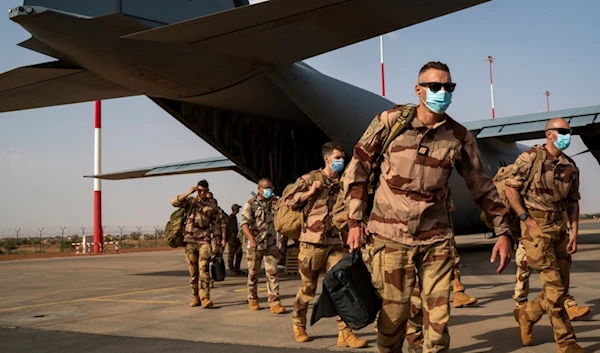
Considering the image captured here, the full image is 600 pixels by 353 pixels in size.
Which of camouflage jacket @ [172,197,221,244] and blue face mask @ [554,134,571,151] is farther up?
blue face mask @ [554,134,571,151]

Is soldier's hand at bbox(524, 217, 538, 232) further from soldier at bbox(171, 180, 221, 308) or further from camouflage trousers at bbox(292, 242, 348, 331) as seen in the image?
soldier at bbox(171, 180, 221, 308)

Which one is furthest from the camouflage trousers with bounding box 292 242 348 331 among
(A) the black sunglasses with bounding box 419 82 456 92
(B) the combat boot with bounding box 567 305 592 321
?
(B) the combat boot with bounding box 567 305 592 321

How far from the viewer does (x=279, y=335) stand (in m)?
5.74

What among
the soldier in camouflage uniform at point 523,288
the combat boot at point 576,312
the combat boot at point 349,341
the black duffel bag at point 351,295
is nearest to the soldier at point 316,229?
the combat boot at point 349,341

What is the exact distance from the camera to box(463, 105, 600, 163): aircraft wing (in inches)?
540

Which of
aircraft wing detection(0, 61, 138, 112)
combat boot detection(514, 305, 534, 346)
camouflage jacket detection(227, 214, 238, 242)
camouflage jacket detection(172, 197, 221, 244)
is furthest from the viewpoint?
camouflage jacket detection(227, 214, 238, 242)

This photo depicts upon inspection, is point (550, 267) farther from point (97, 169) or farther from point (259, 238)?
point (97, 169)

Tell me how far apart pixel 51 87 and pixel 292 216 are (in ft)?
18.2

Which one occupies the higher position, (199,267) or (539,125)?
(539,125)

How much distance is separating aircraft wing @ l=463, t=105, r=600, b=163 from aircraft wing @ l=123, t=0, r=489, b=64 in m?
8.05

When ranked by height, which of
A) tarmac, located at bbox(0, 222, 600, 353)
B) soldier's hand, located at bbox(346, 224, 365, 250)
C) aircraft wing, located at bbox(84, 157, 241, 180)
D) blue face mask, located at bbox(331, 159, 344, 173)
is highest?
aircraft wing, located at bbox(84, 157, 241, 180)

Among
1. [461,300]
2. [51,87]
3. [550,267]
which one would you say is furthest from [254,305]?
[51,87]

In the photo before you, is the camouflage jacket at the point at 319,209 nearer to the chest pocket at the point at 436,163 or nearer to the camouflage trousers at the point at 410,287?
the camouflage trousers at the point at 410,287

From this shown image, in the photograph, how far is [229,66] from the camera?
9.34 metres
